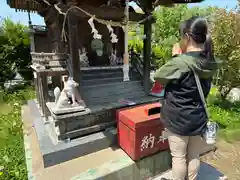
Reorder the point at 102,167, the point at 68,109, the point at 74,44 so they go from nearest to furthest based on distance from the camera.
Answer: the point at 102,167
the point at 68,109
the point at 74,44

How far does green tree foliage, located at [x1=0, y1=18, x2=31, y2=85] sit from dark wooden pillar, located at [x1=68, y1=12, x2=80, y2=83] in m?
6.02

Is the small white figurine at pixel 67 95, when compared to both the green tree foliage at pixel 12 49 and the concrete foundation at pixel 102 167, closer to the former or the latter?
the concrete foundation at pixel 102 167

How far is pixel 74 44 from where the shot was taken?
12.3 ft

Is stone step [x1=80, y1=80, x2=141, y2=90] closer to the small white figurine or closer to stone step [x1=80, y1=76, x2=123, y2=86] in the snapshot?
stone step [x1=80, y1=76, x2=123, y2=86]

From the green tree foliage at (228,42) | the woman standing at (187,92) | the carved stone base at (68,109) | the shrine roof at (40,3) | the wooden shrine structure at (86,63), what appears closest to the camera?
the woman standing at (187,92)

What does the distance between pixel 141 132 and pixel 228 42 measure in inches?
184

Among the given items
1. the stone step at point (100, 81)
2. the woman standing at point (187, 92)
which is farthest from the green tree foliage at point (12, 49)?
the woman standing at point (187, 92)

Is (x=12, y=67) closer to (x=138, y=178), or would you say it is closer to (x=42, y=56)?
(x=42, y=56)

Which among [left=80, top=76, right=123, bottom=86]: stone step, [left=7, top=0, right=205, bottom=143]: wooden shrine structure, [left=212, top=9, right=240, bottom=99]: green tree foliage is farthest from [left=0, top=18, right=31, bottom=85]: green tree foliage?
[left=212, top=9, right=240, bottom=99]: green tree foliage

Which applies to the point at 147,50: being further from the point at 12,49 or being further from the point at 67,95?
the point at 12,49

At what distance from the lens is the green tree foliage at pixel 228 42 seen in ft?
18.6

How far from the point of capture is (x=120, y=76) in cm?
520

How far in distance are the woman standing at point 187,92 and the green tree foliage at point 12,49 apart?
27.9 feet

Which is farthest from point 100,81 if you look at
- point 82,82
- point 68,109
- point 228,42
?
point 228,42
